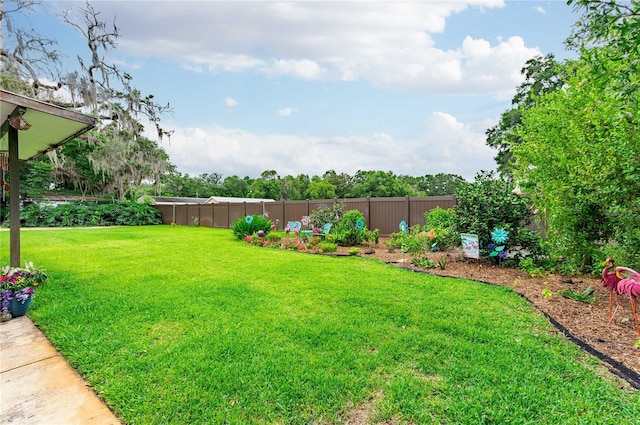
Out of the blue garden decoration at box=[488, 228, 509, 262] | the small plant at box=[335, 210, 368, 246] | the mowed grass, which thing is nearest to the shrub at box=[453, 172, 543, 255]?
the blue garden decoration at box=[488, 228, 509, 262]

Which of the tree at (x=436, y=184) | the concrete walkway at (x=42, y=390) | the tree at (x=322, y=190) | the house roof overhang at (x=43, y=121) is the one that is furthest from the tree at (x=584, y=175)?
the tree at (x=436, y=184)

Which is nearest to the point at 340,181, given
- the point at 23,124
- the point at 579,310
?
the point at 23,124

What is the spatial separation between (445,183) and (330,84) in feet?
132

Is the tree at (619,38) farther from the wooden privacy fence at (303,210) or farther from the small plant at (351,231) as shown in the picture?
the wooden privacy fence at (303,210)

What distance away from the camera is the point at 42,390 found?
195cm

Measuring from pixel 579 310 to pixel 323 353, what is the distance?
9.09 ft

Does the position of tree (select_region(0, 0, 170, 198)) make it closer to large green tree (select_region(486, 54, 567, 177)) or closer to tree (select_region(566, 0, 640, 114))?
tree (select_region(566, 0, 640, 114))

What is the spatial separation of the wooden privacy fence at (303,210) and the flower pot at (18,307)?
8108mm

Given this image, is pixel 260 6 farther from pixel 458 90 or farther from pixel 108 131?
pixel 108 131

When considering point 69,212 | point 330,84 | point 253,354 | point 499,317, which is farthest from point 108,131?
point 499,317

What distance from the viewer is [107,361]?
225 centimetres

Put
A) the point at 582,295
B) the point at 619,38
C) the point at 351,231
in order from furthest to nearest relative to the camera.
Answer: the point at 351,231 < the point at 582,295 < the point at 619,38

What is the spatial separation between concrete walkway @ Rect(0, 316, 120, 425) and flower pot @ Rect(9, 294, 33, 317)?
0.68 meters

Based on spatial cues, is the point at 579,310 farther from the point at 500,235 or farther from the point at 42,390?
the point at 42,390
